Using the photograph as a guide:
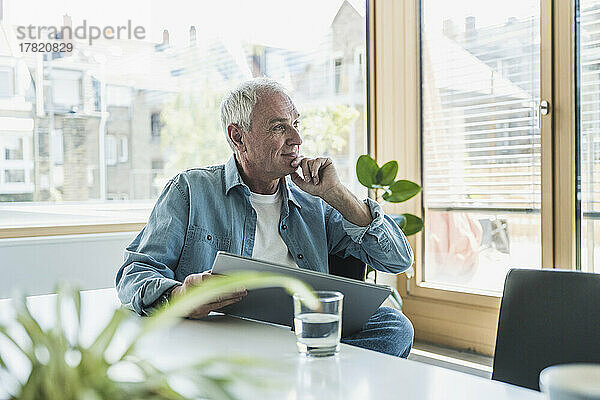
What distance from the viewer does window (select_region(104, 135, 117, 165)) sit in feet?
10.8

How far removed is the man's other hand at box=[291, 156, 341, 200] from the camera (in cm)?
197

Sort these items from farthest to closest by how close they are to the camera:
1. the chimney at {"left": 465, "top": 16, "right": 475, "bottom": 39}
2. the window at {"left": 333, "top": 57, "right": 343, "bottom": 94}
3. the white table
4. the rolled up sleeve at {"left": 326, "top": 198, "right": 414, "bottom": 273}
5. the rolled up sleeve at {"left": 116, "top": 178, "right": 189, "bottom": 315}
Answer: the window at {"left": 333, "top": 57, "right": 343, "bottom": 94} < the chimney at {"left": 465, "top": 16, "right": 475, "bottom": 39} < the rolled up sleeve at {"left": 326, "top": 198, "right": 414, "bottom": 273} < the rolled up sleeve at {"left": 116, "top": 178, "right": 189, "bottom": 315} < the white table

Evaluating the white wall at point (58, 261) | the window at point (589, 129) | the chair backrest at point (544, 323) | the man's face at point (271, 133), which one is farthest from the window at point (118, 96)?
the chair backrest at point (544, 323)

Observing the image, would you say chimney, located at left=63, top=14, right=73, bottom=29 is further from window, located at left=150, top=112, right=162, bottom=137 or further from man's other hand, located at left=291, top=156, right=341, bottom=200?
man's other hand, located at left=291, top=156, right=341, bottom=200

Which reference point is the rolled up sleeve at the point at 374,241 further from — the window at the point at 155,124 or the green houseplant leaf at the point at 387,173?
the window at the point at 155,124

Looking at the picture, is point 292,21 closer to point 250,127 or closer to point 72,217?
point 72,217

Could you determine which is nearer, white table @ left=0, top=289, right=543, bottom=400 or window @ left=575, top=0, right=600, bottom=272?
white table @ left=0, top=289, right=543, bottom=400

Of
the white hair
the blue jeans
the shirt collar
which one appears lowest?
the blue jeans

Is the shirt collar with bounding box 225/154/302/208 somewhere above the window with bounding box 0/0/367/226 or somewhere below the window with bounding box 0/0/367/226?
below

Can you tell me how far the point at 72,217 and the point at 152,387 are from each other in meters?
2.76

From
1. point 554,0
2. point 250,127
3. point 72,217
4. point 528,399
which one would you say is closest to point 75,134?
point 72,217

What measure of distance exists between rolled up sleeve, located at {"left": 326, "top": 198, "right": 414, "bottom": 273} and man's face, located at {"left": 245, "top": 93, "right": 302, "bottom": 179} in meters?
0.27

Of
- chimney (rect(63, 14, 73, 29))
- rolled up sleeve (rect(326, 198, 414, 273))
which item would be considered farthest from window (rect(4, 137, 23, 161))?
rolled up sleeve (rect(326, 198, 414, 273))

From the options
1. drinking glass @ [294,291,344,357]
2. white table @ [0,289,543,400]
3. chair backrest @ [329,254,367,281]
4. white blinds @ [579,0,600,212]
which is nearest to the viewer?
white table @ [0,289,543,400]
